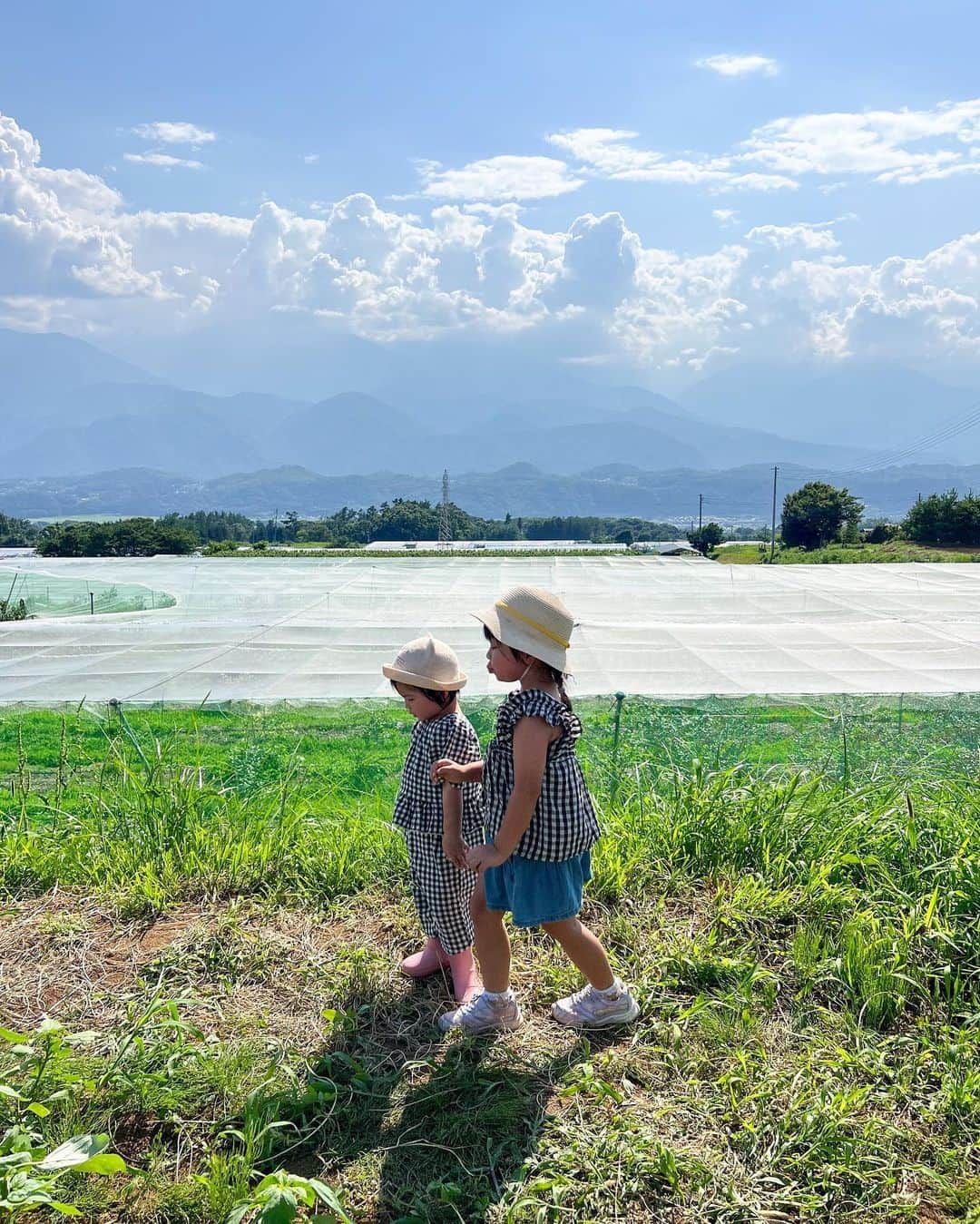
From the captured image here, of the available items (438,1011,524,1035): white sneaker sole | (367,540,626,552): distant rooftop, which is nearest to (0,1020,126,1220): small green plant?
(438,1011,524,1035): white sneaker sole

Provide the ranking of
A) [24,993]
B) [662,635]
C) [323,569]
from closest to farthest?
[24,993]
[662,635]
[323,569]

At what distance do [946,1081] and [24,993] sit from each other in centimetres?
242

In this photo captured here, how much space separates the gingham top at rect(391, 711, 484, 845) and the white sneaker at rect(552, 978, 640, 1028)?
1.65 ft

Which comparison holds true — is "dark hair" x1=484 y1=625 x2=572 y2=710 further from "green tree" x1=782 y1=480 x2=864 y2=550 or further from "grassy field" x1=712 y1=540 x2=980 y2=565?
"green tree" x1=782 y1=480 x2=864 y2=550

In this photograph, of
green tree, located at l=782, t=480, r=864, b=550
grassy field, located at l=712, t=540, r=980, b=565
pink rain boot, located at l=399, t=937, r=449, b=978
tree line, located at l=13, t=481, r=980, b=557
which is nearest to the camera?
pink rain boot, located at l=399, t=937, r=449, b=978

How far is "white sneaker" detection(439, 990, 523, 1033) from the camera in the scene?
2312 mm

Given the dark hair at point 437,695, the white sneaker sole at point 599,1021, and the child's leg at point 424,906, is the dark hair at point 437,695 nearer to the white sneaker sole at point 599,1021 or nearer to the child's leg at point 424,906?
the child's leg at point 424,906

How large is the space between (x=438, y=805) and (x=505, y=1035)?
616 millimetres

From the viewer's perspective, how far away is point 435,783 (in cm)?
241

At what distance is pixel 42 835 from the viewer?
3.37 m

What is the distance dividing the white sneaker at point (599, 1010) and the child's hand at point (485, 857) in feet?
1.80

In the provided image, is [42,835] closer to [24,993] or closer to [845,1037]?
[24,993]

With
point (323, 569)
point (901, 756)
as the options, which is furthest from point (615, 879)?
point (323, 569)

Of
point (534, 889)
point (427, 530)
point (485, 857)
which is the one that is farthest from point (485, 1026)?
point (427, 530)
